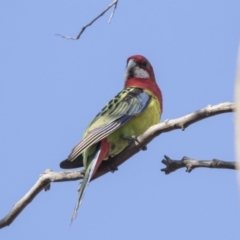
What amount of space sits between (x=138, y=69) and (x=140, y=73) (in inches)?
2.4

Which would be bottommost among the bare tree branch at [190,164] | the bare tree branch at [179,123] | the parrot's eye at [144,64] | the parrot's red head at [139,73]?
the bare tree branch at [190,164]

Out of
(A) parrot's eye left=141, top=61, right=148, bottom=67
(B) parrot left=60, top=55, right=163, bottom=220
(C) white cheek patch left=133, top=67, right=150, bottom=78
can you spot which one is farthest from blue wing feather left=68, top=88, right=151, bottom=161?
(A) parrot's eye left=141, top=61, right=148, bottom=67

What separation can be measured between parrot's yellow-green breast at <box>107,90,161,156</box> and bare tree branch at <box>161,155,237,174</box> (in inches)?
55.1

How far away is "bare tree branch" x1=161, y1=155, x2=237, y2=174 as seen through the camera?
2.47 metres

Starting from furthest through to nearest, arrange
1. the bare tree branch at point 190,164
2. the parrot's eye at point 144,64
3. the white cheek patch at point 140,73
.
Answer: the parrot's eye at point 144,64 → the white cheek patch at point 140,73 → the bare tree branch at point 190,164

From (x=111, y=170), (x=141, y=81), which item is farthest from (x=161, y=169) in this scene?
(x=141, y=81)

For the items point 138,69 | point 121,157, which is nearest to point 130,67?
point 138,69

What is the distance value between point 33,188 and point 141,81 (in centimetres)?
251

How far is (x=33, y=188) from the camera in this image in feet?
10.1

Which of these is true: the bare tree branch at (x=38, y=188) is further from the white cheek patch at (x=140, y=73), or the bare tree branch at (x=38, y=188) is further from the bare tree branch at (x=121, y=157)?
the white cheek patch at (x=140, y=73)

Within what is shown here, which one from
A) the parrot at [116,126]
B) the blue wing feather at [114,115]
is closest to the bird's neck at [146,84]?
the parrot at [116,126]

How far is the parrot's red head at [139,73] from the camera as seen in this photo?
5277mm

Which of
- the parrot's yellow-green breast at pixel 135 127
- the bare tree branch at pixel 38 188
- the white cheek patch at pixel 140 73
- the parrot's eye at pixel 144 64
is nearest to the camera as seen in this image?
the bare tree branch at pixel 38 188

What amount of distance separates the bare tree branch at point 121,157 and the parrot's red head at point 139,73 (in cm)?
148
